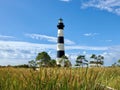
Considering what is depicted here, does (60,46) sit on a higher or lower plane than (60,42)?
lower

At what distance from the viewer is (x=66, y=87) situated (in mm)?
5719

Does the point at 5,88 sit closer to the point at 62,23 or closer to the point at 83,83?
the point at 83,83

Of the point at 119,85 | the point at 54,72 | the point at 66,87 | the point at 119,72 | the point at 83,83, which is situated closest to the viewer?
the point at 66,87

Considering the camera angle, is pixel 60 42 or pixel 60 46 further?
pixel 60 46

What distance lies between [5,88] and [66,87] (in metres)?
1.16

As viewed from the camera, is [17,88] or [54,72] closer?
[17,88]

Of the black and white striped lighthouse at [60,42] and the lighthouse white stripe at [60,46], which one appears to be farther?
the lighthouse white stripe at [60,46]

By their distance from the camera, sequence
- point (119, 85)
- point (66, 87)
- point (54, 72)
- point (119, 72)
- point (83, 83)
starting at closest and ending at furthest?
1. point (66, 87)
2. point (83, 83)
3. point (54, 72)
4. point (119, 85)
5. point (119, 72)

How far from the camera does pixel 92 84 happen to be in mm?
6199

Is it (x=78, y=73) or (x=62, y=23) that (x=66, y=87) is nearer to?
(x=78, y=73)

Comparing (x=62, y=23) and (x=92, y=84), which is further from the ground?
(x=62, y=23)

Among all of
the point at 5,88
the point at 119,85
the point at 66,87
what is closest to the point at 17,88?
the point at 5,88

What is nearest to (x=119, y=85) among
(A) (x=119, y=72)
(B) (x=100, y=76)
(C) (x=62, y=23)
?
(B) (x=100, y=76)

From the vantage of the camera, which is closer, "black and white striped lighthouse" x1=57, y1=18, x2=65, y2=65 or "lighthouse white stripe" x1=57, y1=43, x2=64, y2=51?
"black and white striped lighthouse" x1=57, y1=18, x2=65, y2=65
